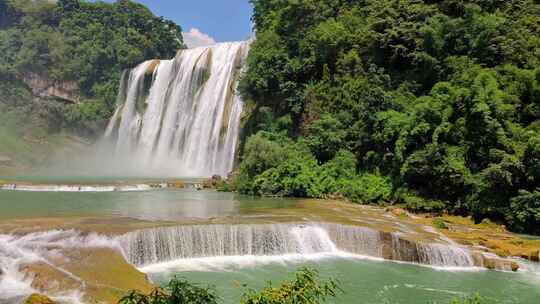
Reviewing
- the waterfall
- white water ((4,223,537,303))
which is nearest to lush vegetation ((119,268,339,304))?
white water ((4,223,537,303))

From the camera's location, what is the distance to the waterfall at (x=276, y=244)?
1302cm

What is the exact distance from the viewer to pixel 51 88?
50.6 m

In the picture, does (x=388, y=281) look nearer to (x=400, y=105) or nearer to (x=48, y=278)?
(x=48, y=278)

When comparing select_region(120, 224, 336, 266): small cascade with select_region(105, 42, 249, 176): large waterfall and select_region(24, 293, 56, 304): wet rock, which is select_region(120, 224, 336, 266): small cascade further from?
select_region(105, 42, 249, 176): large waterfall

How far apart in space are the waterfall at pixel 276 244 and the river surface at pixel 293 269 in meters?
0.21

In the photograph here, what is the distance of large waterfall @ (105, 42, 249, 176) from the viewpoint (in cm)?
3434

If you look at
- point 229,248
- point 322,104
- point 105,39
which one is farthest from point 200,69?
point 229,248

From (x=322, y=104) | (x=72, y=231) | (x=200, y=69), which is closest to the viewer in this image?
(x=72, y=231)

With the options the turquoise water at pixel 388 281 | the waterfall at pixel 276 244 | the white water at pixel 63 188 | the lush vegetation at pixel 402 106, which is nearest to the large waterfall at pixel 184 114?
the lush vegetation at pixel 402 106

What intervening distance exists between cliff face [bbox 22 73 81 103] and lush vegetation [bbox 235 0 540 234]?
27.4 m

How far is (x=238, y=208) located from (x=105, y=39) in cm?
4116

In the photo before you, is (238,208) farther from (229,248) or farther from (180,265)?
(180,265)

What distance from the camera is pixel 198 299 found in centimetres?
390

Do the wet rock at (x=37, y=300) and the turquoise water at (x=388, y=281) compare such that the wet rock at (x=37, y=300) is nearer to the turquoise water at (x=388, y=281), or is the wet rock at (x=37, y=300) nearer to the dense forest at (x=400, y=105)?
the turquoise water at (x=388, y=281)
